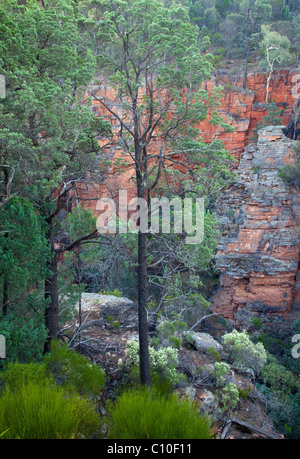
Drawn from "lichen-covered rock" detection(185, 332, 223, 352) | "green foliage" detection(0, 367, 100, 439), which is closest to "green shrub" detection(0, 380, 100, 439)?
"green foliage" detection(0, 367, 100, 439)

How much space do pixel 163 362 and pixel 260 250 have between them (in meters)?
12.4

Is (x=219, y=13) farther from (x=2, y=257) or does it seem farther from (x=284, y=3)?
(x=2, y=257)

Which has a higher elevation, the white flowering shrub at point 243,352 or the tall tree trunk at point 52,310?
the tall tree trunk at point 52,310

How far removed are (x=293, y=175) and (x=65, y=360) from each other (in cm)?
1569

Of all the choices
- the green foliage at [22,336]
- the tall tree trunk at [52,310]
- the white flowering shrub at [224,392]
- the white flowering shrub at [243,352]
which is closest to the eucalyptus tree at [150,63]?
the tall tree trunk at [52,310]

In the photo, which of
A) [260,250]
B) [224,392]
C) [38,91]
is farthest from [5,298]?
[260,250]

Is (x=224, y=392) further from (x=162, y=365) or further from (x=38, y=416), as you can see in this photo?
(x=38, y=416)

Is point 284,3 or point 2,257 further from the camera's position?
point 284,3

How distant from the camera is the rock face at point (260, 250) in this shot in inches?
677

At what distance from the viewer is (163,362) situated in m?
6.55

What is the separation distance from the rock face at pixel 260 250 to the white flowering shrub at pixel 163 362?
11264 millimetres

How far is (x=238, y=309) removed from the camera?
58.1 ft

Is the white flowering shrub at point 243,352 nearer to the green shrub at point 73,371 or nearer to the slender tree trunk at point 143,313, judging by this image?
the slender tree trunk at point 143,313
